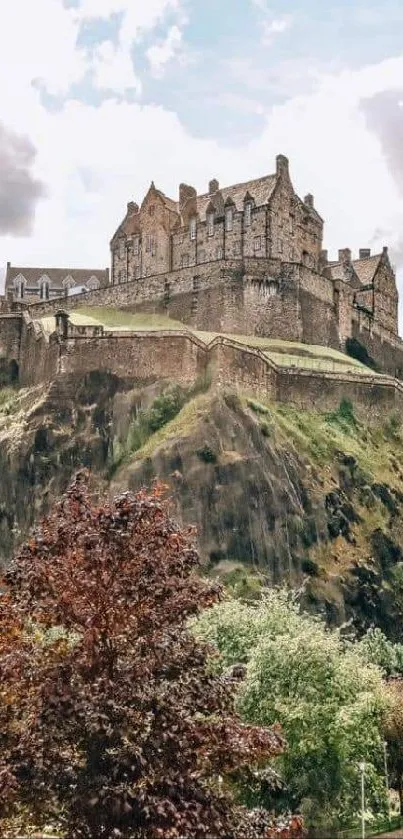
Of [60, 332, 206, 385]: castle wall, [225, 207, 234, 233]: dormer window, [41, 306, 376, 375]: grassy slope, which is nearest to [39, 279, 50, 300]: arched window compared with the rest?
[41, 306, 376, 375]: grassy slope

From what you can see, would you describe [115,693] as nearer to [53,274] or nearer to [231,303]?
[231,303]

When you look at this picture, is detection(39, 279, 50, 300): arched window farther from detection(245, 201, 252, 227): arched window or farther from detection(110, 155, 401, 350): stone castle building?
detection(245, 201, 252, 227): arched window

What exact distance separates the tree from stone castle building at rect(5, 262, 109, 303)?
117857 mm

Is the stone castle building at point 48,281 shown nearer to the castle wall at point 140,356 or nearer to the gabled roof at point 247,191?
the gabled roof at point 247,191

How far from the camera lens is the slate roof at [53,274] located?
149125mm

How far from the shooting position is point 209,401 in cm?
8350

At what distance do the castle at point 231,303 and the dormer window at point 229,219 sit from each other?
0.13 m

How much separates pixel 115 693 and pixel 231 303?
7780 cm

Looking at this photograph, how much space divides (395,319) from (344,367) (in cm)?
2641

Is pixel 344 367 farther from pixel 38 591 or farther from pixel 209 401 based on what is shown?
pixel 38 591

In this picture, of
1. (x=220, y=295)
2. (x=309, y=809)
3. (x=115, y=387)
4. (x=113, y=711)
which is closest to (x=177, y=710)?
(x=113, y=711)

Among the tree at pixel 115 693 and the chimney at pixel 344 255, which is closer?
the tree at pixel 115 693

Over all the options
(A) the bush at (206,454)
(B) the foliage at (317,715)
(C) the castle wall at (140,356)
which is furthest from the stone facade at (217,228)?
(B) the foliage at (317,715)

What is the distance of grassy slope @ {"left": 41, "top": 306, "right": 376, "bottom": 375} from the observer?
9700 centimetres
